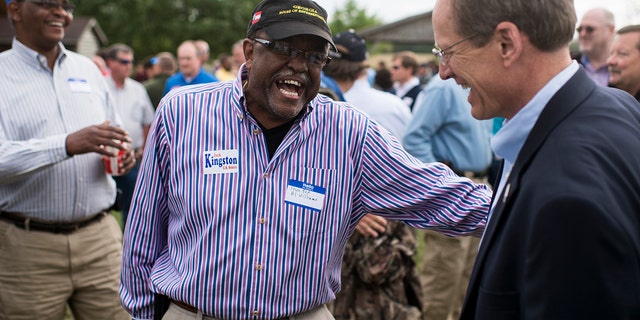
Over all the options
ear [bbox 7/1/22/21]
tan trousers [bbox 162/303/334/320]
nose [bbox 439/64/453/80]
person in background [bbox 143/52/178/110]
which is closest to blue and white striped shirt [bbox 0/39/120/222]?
Result: ear [bbox 7/1/22/21]

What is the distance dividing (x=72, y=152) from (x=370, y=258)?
183cm

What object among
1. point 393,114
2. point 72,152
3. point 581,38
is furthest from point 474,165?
point 72,152

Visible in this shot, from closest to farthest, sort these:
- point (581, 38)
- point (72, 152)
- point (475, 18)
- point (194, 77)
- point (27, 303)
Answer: point (475, 18) < point (72, 152) < point (27, 303) < point (581, 38) < point (194, 77)

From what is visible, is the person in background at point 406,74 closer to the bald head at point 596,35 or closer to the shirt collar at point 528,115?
the bald head at point 596,35

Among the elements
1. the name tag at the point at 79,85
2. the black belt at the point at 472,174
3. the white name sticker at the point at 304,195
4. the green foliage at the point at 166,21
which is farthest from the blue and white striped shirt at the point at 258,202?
the green foliage at the point at 166,21

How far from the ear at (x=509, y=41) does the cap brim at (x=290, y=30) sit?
95 centimetres

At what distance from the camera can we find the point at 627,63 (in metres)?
4.57

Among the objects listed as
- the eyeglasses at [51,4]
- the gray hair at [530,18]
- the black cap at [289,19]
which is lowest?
the eyeglasses at [51,4]

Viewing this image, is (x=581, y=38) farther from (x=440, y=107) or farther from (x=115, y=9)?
(x=115, y=9)

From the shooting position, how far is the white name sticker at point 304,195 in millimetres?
2502

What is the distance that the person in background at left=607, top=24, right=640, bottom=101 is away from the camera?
4.54 metres

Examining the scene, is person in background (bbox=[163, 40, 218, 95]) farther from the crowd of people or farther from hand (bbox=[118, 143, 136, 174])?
hand (bbox=[118, 143, 136, 174])

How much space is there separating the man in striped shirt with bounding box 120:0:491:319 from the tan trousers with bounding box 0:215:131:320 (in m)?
1.35

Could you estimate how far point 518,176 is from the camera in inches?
61.9
